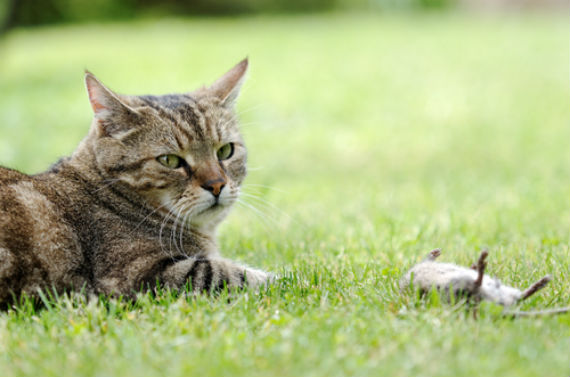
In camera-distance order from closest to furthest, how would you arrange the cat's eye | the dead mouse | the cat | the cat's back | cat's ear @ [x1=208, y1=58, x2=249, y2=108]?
the dead mouse
the cat's back
the cat
the cat's eye
cat's ear @ [x1=208, y1=58, x2=249, y2=108]

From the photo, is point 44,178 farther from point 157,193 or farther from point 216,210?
point 216,210

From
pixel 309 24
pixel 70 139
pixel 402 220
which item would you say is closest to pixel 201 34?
Result: pixel 309 24

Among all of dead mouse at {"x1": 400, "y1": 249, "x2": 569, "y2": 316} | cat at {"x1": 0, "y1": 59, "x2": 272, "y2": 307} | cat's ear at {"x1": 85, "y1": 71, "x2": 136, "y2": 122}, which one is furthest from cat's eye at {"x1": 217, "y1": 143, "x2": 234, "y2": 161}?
dead mouse at {"x1": 400, "y1": 249, "x2": 569, "y2": 316}

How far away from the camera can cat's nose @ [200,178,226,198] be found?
3.36 meters

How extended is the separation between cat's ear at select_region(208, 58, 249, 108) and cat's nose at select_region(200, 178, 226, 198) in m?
0.65

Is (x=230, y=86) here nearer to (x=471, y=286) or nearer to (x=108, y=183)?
(x=108, y=183)

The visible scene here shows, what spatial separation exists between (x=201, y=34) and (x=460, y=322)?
15.9 metres

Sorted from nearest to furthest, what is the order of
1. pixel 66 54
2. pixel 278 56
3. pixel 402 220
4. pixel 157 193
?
pixel 157 193 → pixel 402 220 → pixel 278 56 → pixel 66 54

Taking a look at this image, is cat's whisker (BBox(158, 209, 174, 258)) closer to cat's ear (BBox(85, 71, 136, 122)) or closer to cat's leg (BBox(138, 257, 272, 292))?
cat's leg (BBox(138, 257, 272, 292))

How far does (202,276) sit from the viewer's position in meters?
3.12

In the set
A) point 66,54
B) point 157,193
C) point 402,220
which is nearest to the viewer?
point 157,193

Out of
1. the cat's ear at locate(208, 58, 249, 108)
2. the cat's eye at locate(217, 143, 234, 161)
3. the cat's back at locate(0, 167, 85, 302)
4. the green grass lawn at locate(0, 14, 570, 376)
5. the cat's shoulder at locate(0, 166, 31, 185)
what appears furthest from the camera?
the cat's ear at locate(208, 58, 249, 108)

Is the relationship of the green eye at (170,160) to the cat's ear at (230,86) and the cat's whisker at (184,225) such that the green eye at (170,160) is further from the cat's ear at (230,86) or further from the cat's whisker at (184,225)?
the cat's ear at (230,86)

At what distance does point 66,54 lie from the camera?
15555mm
